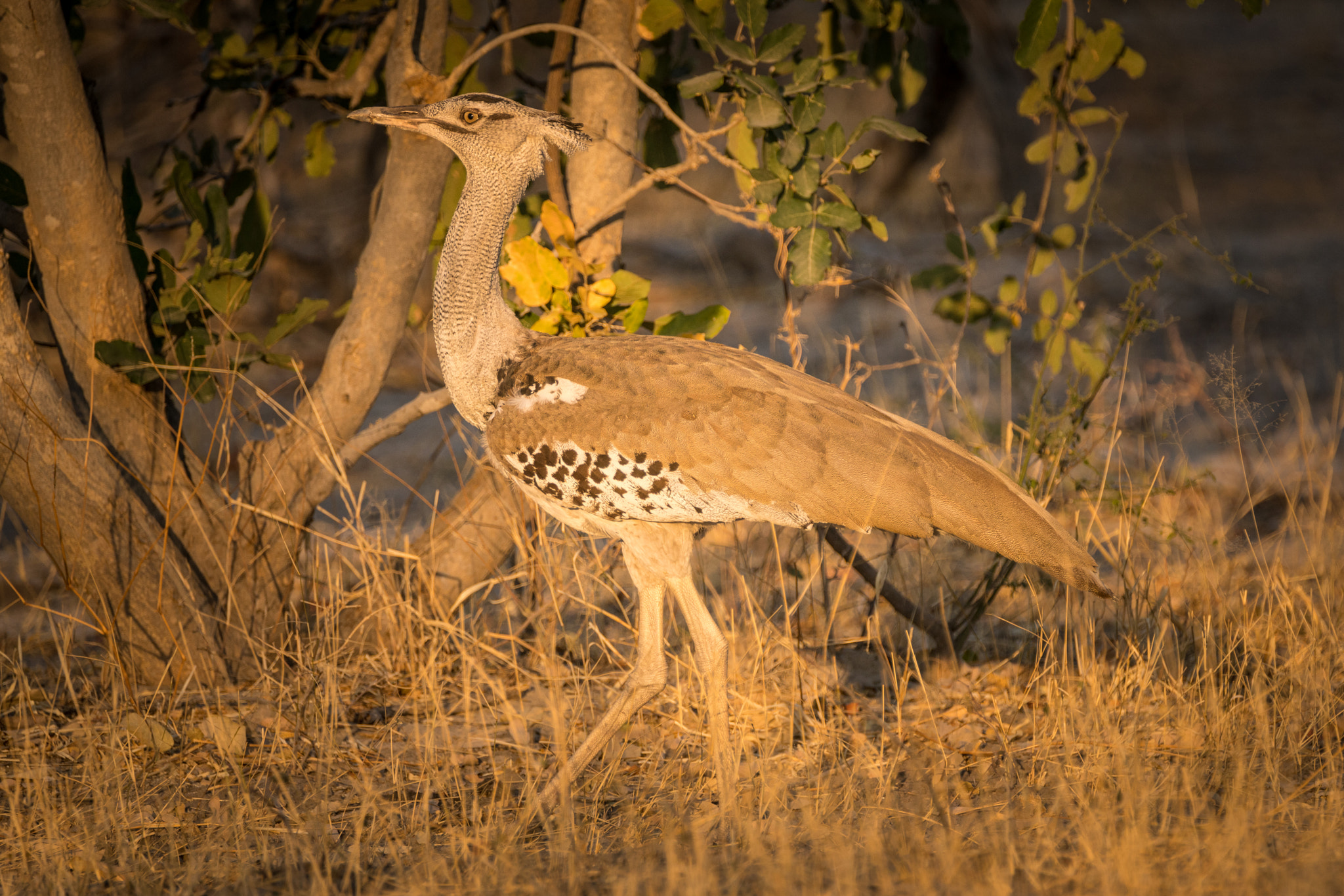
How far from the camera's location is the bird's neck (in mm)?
3092

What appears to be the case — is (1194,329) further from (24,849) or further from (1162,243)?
(24,849)

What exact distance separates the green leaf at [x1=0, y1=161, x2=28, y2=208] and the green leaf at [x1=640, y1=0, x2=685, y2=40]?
6.45 feet

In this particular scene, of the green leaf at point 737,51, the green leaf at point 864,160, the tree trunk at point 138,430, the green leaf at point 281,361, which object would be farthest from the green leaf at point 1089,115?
the green leaf at point 281,361

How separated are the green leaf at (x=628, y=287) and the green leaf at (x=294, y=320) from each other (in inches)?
35.1

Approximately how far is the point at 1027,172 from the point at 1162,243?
4.73ft

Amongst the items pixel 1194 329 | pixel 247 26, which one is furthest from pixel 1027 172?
pixel 247 26

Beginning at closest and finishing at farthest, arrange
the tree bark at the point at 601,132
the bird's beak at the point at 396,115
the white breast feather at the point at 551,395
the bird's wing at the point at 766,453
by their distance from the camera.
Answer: the bird's wing at the point at 766,453
the white breast feather at the point at 551,395
the bird's beak at the point at 396,115
the tree bark at the point at 601,132

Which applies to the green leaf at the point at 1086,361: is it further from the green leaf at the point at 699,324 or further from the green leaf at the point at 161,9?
the green leaf at the point at 161,9

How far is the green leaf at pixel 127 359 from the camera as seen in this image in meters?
3.45

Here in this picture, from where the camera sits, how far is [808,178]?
3289mm

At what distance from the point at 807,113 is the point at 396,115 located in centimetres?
114

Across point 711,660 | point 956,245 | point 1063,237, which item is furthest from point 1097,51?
point 711,660

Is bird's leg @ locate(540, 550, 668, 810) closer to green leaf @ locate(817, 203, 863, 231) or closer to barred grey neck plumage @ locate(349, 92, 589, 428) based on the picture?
barred grey neck plumage @ locate(349, 92, 589, 428)

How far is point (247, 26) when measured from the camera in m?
9.06
